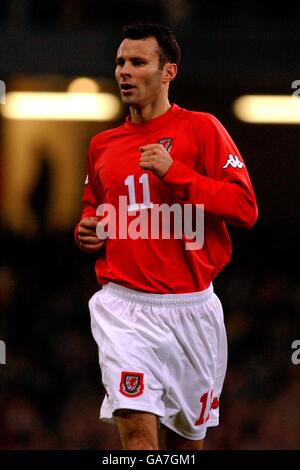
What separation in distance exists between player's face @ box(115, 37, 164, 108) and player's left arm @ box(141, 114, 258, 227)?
0.34 meters

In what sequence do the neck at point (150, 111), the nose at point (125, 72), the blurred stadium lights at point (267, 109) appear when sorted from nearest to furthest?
the nose at point (125, 72), the neck at point (150, 111), the blurred stadium lights at point (267, 109)

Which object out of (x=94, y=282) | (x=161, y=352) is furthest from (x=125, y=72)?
(x=94, y=282)

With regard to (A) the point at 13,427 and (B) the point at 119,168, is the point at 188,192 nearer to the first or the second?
(B) the point at 119,168

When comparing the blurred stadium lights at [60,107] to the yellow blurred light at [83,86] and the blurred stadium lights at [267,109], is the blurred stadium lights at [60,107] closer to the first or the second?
the yellow blurred light at [83,86]

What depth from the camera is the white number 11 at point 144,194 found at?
5523mm

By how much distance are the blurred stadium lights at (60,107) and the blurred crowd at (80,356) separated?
63.2 inches

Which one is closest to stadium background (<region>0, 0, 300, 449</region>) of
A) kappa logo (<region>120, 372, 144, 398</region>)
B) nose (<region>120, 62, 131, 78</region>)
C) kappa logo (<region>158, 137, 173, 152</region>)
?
kappa logo (<region>120, 372, 144, 398</region>)

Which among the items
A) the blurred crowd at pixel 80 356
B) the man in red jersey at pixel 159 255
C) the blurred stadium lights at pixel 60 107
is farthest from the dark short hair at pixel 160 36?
the blurred stadium lights at pixel 60 107

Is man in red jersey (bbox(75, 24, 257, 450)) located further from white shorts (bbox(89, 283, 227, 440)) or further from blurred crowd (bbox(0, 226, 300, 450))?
blurred crowd (bbox(0, 226, 300, 450))

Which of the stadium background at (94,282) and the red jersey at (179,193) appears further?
the stadium background at (94,282)

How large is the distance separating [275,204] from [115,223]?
884 centimetres

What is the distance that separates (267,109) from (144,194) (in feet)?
26.6

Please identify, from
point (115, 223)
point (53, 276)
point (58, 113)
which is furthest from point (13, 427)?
point (115, 223)

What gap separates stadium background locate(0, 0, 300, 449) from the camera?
34.7 ft
